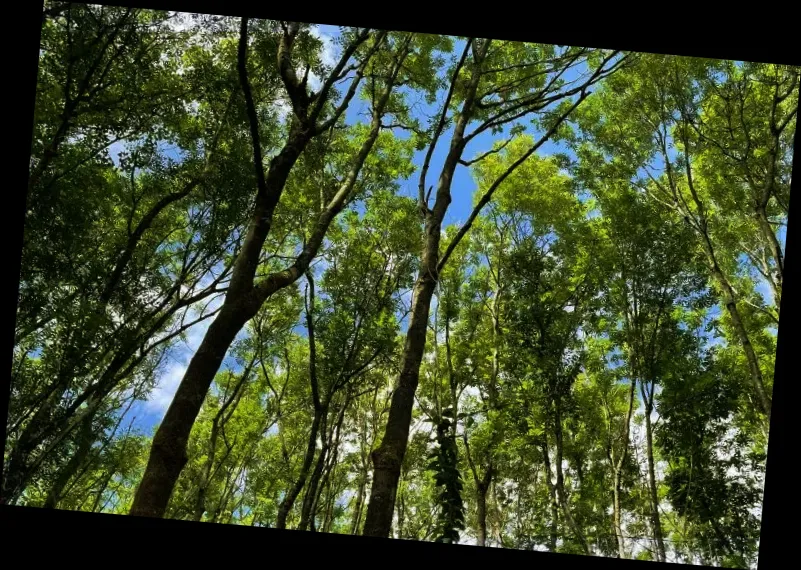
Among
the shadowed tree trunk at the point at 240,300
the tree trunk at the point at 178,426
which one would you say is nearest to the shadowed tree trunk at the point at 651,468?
the shadowed tree trunk at the point at 240,300

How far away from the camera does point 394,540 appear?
1.50 metres

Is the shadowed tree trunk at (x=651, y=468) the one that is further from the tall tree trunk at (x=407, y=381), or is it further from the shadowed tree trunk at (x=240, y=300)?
the shadowed tree trunk at (x=240, y=300)

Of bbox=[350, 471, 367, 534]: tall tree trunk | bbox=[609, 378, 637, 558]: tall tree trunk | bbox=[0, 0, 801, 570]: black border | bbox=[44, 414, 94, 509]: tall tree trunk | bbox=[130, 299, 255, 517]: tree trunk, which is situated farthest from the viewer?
bbox=[350, 471, 367, 534]: tall tree trunk

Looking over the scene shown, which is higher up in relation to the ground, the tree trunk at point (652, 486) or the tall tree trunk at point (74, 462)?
the tree trunk at point (652, 486)

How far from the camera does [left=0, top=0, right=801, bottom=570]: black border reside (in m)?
1.49

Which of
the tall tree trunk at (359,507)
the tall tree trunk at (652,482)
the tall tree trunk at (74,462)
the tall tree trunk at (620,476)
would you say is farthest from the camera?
the tall tree trunk at (359,507)

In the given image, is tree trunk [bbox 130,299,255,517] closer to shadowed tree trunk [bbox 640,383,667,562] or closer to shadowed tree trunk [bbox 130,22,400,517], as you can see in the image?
shadowed tree trunk [bbox 130,22,400,517]

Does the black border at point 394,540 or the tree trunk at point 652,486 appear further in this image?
the tree trunk at point 652,486

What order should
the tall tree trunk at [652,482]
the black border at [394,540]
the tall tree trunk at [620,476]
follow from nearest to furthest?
the black border at [394,540] → the tall tree trunk at [652,482] → the tall tree trunk at [620,476]

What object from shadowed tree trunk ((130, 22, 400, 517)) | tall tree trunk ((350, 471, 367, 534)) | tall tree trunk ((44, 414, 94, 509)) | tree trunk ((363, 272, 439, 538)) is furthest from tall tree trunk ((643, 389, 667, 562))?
tall tree trunk ((44, 414, 94, 509))

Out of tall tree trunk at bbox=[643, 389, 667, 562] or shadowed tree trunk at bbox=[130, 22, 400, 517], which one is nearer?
shadowed tree trunk at bbox=[130, 22, 400, 517]

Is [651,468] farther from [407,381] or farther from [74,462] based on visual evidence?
[74,462]

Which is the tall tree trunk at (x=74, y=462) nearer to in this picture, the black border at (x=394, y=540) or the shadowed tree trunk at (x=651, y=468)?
the black border at (x=394, y=540)

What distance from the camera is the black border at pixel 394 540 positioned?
1491 mm
